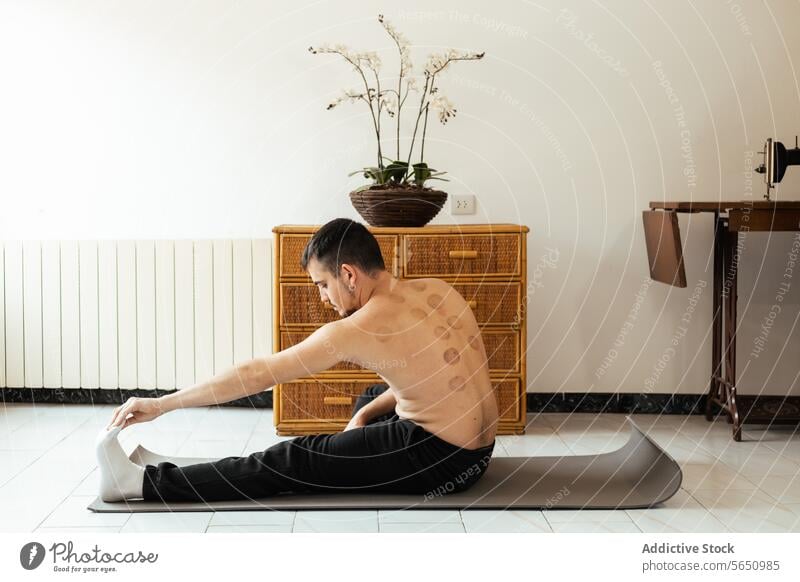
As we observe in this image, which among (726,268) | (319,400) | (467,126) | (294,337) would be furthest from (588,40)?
(319,400)

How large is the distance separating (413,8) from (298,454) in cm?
222

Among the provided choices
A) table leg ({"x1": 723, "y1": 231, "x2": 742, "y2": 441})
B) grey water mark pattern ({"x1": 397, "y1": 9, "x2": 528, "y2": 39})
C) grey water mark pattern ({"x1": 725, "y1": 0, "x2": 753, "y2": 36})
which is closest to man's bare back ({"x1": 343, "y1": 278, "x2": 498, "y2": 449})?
table leg ({"x1": 723, "y1": 231, "x2": 742, "y2": 441})

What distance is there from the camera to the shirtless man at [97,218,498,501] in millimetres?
2879

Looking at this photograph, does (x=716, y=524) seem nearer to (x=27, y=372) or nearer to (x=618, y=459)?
(x=618, y=459)

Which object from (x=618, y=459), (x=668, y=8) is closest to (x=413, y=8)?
(x=668, y=8)

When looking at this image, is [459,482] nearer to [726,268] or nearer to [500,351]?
[500,351]

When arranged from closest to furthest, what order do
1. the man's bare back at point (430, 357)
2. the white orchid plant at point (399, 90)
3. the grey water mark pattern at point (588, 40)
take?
1. the man's bare back at point (430, 357)
2. the white orchid plant at point (399, 90)
3. the grey water mark pattern at point (588, 40)

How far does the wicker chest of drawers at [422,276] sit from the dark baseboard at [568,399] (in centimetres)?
56

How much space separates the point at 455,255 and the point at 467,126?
75cm

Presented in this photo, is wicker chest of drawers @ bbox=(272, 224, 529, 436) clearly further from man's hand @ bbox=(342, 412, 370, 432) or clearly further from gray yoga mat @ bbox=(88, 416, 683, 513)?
man's hand @ bbox=(342, 412, 370, 432)

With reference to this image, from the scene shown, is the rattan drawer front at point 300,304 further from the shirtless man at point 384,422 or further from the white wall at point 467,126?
the shirtless man at point 384,422

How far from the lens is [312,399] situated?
160 inches

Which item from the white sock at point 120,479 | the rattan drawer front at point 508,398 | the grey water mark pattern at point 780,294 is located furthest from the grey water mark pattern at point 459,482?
the grey water mark pattern at point 780,294

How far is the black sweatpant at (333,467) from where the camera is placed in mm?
2986
